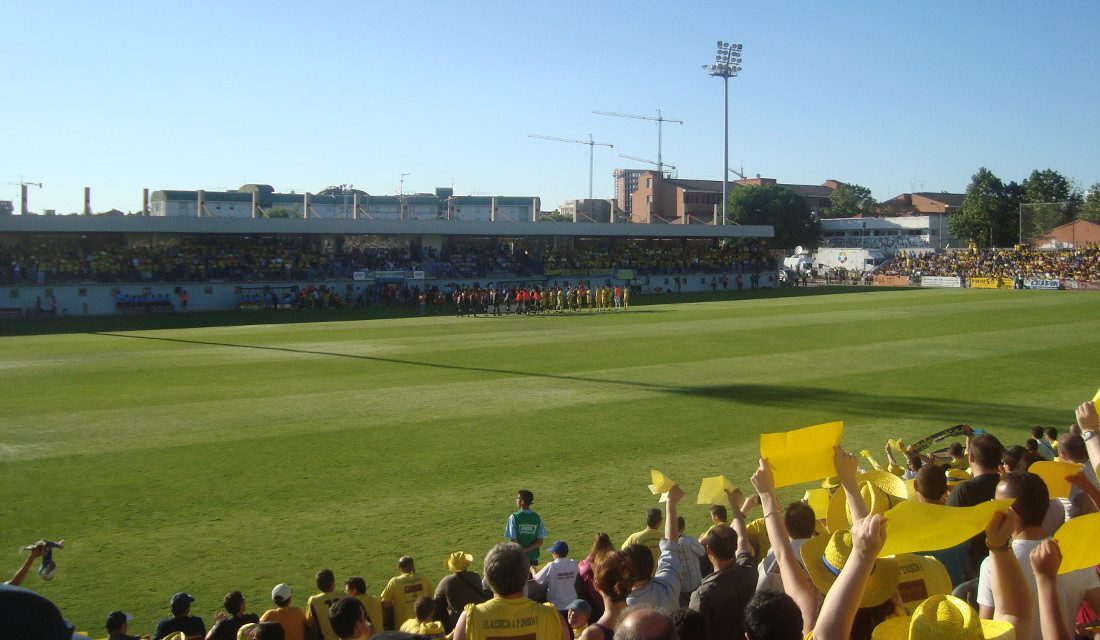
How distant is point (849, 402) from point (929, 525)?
1566cm

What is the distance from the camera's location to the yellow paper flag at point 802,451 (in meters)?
3.91

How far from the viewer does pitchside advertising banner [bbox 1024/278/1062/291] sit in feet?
196

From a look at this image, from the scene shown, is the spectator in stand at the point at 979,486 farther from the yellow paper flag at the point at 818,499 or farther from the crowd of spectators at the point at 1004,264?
the crowd of spectators at the point at 1004,264

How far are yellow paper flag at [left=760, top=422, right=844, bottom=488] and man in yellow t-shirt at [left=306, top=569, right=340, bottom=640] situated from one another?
160 inches

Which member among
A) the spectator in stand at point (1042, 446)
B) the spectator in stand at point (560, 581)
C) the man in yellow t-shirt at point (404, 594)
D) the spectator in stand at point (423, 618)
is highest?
the spectator in stand at point (1042, 446)

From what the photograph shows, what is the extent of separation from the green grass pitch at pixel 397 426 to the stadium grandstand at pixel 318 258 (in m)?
14.6

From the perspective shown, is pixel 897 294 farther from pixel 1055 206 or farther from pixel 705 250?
pixel 1055 206

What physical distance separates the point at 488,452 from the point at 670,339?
1662 centimetres

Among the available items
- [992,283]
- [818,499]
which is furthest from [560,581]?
[992,283]

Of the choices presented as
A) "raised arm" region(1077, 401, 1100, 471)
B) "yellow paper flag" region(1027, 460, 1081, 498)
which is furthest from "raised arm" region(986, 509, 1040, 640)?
"raised arm" region(1077, 401, 1100, 471)

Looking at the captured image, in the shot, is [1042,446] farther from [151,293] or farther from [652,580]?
[151,293]

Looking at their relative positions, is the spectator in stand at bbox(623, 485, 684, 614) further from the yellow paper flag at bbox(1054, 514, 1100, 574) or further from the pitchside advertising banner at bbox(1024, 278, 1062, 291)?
the pitchside advertising banner at bbox(1024, 278, 1062, 291)

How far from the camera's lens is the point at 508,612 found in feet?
13.9

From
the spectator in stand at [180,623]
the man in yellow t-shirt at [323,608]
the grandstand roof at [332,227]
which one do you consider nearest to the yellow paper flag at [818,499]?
the man in yellow t-shirt at [323,608]
